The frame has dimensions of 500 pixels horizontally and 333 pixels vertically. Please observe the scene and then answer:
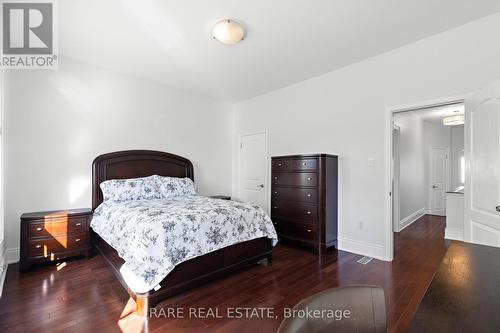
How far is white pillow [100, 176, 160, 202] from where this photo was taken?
3379mm

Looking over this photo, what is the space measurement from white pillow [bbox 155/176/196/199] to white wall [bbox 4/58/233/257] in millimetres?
706

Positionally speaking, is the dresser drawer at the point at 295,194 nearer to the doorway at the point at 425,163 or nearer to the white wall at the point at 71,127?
the white wall at the point at 71,127

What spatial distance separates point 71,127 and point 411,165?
6769 mm

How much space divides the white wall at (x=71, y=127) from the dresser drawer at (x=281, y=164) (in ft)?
5.64

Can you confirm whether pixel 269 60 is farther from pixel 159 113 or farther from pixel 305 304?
pixel 305 304

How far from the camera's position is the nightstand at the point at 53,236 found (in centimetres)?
278

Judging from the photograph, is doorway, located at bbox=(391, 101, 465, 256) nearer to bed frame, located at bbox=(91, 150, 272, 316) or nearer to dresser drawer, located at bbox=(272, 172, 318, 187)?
dresser drawer, located at bbox=(272, 172, 318, 187)

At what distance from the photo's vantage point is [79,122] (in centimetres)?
349

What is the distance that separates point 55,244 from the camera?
2945mm

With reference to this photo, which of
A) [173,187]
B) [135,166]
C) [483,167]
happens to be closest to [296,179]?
[173,187]

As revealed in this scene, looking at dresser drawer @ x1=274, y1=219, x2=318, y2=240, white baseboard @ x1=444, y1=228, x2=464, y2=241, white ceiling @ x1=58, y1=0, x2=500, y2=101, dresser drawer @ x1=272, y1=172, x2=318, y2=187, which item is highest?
white ceiling @ x1=58, y1=0, x2=500, y2=101

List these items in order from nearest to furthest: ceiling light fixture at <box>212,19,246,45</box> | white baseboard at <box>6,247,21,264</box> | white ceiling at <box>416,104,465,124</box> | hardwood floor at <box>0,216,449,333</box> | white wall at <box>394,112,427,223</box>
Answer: hardwood floor at <box>0,216,449,333</box> < ceiling light fixture at <box>212,19,246,45</box> < white baseboard at <box>6,247,21,264</box> < white ceiling at <box>416,104,465,124</box> < white wall at <box>394,112,427,223</box>

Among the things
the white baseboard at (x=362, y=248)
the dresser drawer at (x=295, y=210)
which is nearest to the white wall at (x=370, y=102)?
the white baseboard at (x=362, y=248)

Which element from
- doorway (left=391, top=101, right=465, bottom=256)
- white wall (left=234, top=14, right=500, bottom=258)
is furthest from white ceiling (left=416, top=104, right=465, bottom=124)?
white wall (left=234, top=14, right=500, bottom=258)
